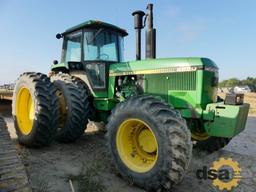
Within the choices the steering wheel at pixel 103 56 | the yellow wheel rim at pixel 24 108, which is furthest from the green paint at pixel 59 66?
the yellow wheel rim at pixel 24 108

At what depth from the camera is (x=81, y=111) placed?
5520 millimetres

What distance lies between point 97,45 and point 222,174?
12.0ft

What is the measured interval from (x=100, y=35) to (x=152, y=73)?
174cm

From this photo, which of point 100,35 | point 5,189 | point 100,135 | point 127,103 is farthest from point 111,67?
point 5,189

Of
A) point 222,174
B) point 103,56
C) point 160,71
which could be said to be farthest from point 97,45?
point 222,174

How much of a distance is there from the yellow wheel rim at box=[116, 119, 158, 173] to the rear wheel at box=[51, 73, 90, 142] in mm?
1620

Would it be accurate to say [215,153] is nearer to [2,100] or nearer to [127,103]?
[127,103]

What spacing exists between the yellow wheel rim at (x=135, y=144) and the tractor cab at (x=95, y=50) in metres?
1.85

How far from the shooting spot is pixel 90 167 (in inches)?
178

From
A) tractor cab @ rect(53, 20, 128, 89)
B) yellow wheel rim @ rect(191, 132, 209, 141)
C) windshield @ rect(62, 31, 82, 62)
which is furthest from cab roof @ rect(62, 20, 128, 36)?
yellow wheel rim @ rect(191, 132, 209, 141)

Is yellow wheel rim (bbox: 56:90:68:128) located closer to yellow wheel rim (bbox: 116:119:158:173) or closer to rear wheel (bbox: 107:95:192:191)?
rear wheel (bbox: 107:95:192:191)

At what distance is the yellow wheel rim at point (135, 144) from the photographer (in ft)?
13.2

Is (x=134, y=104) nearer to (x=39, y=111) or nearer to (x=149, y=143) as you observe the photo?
(x=149, y=143)

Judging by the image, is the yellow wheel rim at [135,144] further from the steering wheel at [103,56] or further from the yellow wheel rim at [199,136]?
the steering wheel at [103,56]
